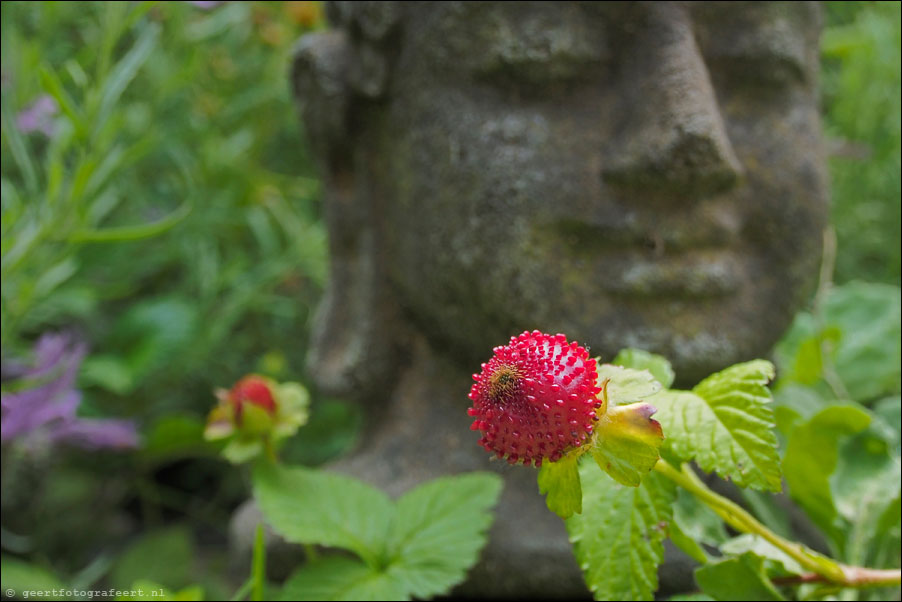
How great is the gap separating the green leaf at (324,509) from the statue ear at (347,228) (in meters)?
0.32

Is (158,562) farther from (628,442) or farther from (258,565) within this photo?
(628,442)

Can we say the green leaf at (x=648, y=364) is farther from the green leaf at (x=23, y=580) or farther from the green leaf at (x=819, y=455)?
the green leaf at (x=23, y=580)

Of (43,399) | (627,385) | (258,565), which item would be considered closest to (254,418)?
(258,565)

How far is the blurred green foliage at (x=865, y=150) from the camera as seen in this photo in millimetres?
1791

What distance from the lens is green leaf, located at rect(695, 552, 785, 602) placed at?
27.1 inches

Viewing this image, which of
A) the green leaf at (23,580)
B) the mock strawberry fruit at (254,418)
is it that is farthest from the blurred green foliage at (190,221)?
the mock strawberry fruit at (254,418)

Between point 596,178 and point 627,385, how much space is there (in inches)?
18.3

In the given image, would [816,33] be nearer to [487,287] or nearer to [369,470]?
[487,287]

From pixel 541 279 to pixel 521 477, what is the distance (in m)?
0.28

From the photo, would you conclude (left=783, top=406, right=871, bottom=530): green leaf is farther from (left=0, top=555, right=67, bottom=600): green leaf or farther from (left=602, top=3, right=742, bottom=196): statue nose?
(left=0, top=555, right=67, bottom=600): green leaf

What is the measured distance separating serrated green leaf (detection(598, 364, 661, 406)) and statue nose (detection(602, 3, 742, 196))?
422mm

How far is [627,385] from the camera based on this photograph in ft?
1.75

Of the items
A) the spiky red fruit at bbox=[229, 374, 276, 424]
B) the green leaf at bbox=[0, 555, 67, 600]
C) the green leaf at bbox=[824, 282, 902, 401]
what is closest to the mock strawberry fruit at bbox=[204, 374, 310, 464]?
the spiky red fruit at bbox=[229, 374, 276, 424]

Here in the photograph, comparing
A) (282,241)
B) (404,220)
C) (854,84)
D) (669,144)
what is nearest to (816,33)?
(669,144)
